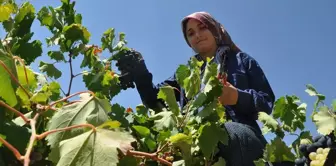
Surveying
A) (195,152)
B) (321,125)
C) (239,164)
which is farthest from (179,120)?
(321,125)

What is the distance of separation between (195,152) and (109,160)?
762mm

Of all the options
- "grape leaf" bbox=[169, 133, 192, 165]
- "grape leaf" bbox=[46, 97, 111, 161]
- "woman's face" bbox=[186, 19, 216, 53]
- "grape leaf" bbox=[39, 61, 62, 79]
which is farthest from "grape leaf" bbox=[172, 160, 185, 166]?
"woman's face" bbox=[186, 19, 216, 53]

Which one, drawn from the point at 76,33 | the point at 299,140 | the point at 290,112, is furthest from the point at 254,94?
the point at 76,33

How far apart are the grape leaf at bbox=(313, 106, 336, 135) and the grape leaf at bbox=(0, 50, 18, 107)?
2.57ft

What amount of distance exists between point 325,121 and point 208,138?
0.37 metres

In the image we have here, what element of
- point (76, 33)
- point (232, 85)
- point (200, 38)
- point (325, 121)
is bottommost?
point (325, 121)

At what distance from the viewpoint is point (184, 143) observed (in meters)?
1.52

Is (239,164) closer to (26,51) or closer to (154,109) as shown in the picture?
(154,109)

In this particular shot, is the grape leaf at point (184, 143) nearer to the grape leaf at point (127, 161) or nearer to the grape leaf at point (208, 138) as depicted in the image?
the grape leaf at point (208, 138)

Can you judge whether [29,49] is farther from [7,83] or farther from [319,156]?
[319,156]

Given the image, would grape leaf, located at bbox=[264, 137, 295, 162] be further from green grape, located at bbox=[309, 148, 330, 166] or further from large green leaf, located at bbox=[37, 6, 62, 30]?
large green leaf, located at bbox=[37, 6, 62, 30]

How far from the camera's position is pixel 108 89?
2.22 metres

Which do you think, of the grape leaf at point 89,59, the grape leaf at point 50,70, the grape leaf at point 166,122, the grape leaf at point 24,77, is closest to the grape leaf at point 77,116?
the grape leaf at point 24,77

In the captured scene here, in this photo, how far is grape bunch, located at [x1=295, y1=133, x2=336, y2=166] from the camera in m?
1.32
